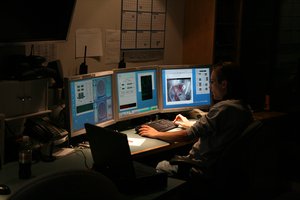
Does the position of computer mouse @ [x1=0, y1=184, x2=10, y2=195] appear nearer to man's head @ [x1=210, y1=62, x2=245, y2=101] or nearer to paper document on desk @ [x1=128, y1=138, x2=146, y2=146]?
paper document on desk @ [x1=128, y1=138, x2=146, y2=146]

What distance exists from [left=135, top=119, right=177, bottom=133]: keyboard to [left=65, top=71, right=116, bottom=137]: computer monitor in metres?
0.29

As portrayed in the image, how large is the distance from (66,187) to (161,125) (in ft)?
6.55

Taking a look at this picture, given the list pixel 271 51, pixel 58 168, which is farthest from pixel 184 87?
pixel 58 168

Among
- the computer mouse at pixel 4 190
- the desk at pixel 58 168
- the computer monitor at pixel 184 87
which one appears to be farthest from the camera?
the computer monitor at pixel 184 87

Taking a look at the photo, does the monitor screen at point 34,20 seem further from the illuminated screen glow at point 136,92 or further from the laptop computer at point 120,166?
the laptop computer at point 120,166

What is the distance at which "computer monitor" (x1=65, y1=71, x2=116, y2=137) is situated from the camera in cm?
262

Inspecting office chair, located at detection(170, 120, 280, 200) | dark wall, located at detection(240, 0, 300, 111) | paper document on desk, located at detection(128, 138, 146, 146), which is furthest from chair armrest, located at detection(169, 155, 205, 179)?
dark wall, located at detection(240, 0, 300, 111)

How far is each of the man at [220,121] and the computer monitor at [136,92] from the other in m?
0.44

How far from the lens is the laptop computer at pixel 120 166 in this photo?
79.8 inches

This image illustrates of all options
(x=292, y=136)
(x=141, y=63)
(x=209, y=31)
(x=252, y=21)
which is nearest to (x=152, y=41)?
(x=141, y=63)

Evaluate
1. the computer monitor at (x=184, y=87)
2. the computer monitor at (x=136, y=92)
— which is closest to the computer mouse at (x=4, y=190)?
the computer monitor at (x=136, y=92)

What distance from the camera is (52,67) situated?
9.12 feet

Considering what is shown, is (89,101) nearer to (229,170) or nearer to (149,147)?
(149,147)

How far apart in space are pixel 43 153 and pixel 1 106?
1.16 ft
